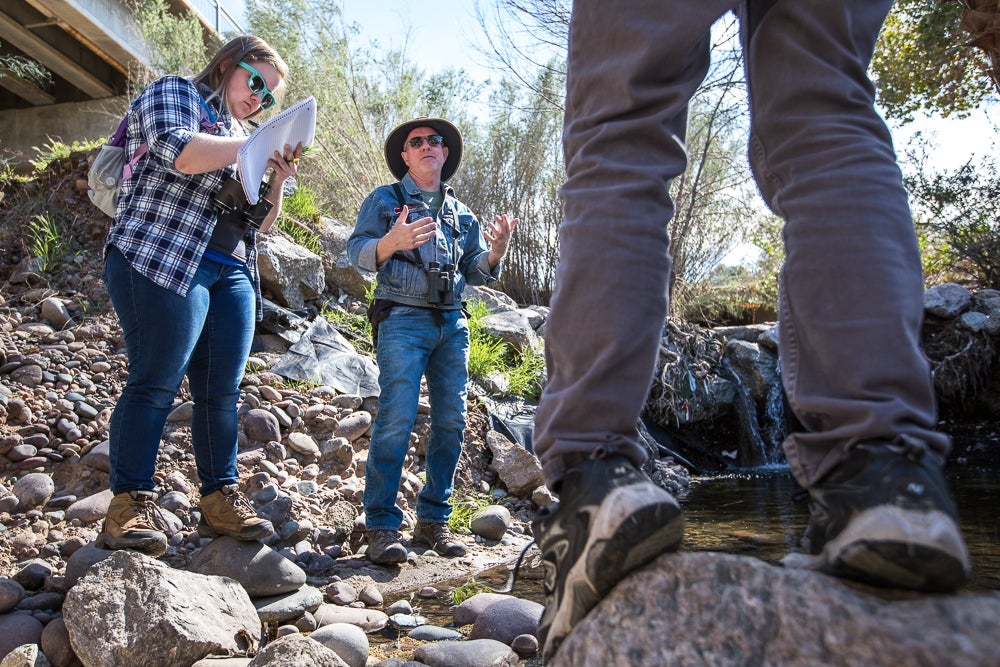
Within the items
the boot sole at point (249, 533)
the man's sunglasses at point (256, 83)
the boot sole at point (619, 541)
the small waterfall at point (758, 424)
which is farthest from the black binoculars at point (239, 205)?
the small waterfall at point (758, 424)

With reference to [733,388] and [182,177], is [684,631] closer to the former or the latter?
[182,177]

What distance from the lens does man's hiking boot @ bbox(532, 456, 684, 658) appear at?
1085 millimetres

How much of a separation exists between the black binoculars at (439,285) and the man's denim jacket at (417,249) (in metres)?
0.02

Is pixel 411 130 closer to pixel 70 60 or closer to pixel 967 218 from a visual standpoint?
pixel 967 218

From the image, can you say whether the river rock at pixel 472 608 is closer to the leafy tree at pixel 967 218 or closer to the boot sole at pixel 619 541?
the boot sole at pixel 619 541

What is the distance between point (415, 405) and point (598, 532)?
2558 millimetres

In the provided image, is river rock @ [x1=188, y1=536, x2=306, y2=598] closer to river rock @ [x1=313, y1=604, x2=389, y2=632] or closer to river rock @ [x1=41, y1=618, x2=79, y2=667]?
river rock @ [x1=313, y1=604, x2=389, y2=632]

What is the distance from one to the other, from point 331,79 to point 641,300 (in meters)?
8.28

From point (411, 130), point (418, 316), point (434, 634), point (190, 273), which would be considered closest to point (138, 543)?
point (190, 273)

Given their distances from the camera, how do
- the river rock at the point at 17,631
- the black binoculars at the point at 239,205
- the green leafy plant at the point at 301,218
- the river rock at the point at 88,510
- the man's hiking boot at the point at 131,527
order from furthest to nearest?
the green leafy plant at the point at 301,218
the river rock at the point at 88,510
the black binoculars at the point at 239,205
the man's hiking boot at the point at 131,527
the river rock at the point at 17,631

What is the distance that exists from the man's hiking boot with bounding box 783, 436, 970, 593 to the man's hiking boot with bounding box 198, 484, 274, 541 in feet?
7.38

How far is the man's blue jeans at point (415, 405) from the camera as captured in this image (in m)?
3.54

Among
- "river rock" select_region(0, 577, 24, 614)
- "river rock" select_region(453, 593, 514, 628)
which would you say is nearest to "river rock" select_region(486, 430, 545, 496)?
"river rock" select_region(453, 593, 514, 628)

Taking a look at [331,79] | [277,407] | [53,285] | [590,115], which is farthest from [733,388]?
[590,115]
